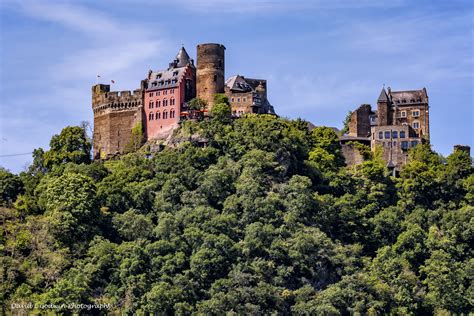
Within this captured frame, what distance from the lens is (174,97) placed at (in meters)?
112

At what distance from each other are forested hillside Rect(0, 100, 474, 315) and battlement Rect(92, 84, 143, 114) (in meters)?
4.74

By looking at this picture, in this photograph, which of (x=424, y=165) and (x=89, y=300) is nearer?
(x=89, y=300)

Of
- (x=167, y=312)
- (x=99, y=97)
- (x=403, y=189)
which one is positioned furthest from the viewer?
(x=99, y=97)

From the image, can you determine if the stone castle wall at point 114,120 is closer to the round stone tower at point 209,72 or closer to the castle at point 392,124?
the round stone tower at point 209,72

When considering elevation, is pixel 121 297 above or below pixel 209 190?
below

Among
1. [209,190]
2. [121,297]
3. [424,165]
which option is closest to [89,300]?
[121,297]

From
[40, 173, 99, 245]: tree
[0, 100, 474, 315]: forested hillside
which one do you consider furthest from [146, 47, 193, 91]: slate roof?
[40, 173, 99, 245]: tree

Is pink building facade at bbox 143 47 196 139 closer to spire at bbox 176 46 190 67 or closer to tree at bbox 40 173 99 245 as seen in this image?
spire at bbox 176 46 190 67

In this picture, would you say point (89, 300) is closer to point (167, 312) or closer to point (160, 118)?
point (167, 312)

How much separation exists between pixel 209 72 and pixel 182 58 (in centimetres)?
386

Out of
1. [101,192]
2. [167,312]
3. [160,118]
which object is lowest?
[167,312]

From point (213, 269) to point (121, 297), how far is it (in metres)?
7.12

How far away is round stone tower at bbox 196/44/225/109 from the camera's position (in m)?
112

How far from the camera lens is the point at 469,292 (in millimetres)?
97438
